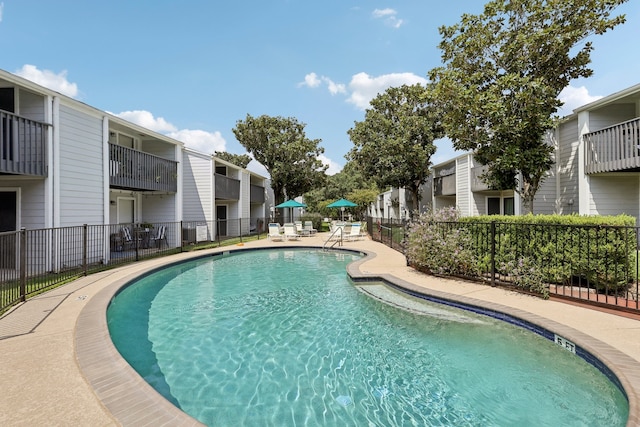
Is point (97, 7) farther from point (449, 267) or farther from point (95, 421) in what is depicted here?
point (449, 267)

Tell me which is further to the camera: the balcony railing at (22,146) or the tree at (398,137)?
the tree at (398,137)

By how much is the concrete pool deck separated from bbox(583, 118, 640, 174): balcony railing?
7.34 meters

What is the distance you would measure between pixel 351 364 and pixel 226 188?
18.0 meters

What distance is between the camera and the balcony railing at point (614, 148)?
32.5 feet

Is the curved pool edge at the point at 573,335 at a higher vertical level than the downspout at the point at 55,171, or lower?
lower

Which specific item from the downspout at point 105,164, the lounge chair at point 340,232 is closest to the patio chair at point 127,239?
the downspout at point 105,164

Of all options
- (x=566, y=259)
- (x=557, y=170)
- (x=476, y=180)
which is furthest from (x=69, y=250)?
(x=476, y=180)

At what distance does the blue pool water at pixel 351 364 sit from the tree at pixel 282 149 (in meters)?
20.9

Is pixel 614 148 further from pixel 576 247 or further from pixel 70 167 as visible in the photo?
pixel 70 167

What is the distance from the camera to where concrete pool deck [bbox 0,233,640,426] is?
2.63 m

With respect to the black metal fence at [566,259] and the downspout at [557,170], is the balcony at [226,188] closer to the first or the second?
the black metal fence at [566,259]

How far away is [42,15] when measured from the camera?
9.82m

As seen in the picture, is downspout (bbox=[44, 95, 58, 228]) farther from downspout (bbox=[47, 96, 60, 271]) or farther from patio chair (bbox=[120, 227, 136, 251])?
patio chair (bbox=[120, 227, 136, 251])

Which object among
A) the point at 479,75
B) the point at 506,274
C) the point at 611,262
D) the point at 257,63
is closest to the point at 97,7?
the point at 257,63
